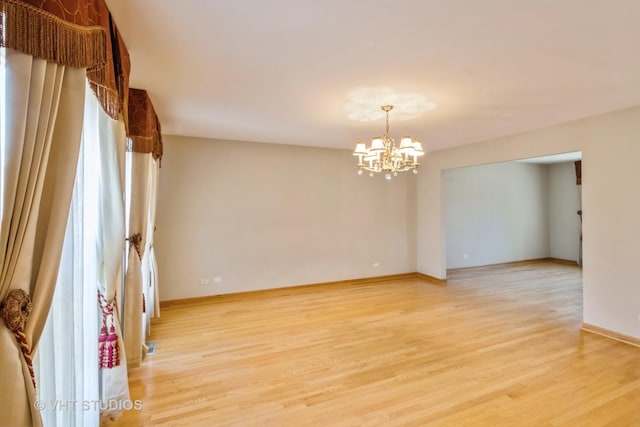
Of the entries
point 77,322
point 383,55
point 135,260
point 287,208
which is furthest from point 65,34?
point 287,208

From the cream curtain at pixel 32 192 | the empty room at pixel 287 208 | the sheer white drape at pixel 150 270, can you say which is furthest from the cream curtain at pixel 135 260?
the cream curtain at pixel 32 192

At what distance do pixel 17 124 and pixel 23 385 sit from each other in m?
0.92

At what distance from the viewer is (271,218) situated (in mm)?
5668

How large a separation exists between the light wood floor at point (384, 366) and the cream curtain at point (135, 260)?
0.94 feet

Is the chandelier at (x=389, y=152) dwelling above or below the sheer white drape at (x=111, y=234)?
above

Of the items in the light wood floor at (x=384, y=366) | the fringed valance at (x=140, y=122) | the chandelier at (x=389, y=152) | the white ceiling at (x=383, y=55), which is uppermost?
the white ceiling at (x=383, y=55)

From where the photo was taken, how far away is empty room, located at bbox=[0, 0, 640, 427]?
131 centimetres

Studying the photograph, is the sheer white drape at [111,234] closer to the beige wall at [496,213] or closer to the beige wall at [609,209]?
the beige wall at [609,209]

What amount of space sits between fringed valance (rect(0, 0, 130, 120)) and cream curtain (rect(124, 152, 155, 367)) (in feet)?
4.52

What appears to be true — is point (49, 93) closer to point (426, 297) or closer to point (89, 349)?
point (89, 349)

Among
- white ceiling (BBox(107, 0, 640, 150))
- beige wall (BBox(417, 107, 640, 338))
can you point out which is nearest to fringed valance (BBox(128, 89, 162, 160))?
white ceiling (BBox(107, 0, 640, 150))

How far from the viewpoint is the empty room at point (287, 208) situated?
4.29ft

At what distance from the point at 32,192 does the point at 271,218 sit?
4.53 meters

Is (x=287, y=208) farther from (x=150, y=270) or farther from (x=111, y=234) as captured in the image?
(x=111, y=234)
